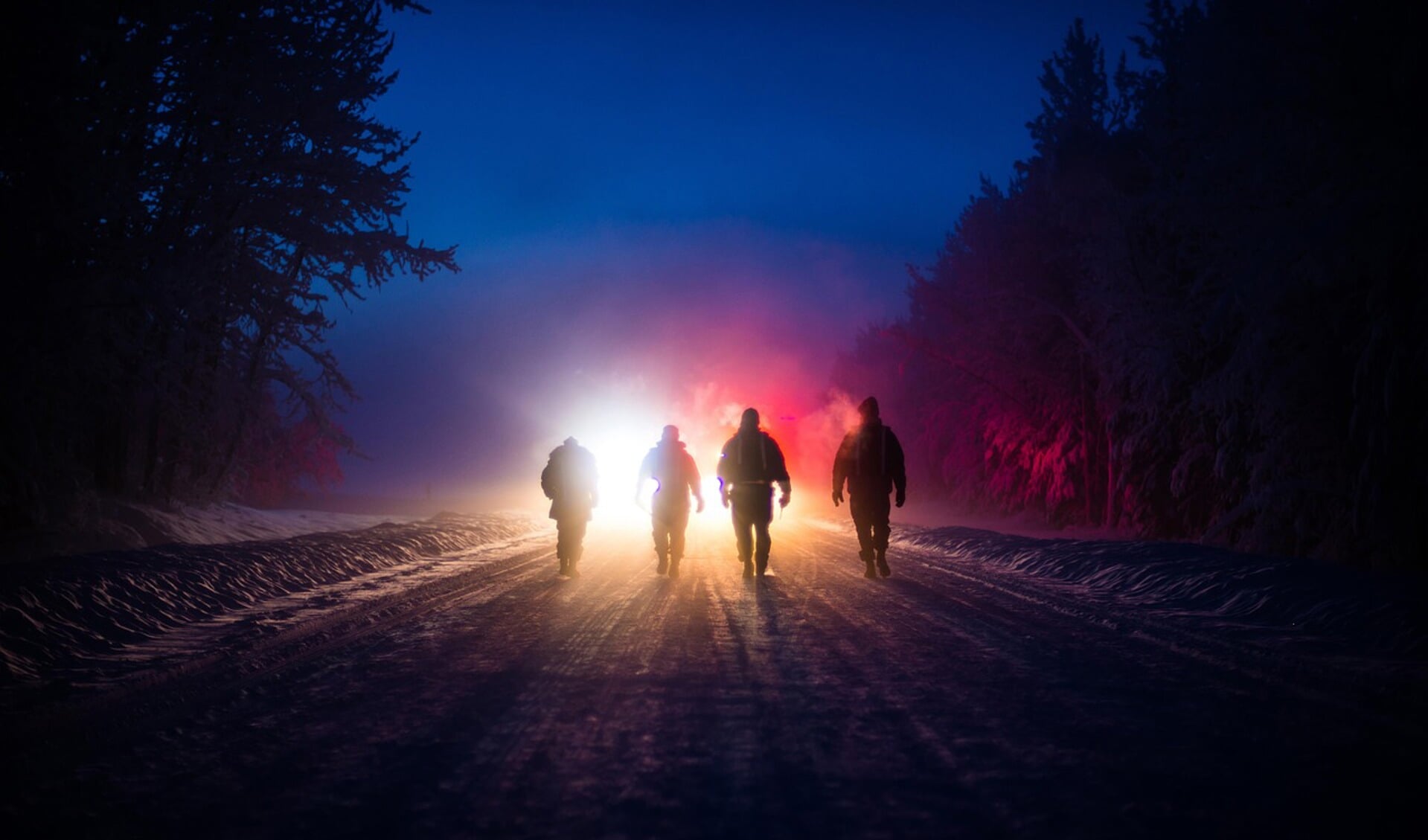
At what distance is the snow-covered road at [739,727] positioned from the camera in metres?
3.55

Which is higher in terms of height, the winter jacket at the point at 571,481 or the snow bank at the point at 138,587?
the winter jacket at the point at 571,481

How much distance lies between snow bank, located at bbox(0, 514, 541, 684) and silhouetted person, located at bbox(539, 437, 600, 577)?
2.90 metres

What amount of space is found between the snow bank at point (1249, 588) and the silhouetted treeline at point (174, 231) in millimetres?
12567

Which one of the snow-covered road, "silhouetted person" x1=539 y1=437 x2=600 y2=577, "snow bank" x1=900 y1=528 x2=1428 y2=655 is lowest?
the snow-covered road

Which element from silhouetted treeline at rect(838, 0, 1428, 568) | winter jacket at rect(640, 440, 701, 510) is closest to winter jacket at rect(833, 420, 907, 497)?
winter jacket at rect(640, 440, 701, 510)

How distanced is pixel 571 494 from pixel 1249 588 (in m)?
9.05

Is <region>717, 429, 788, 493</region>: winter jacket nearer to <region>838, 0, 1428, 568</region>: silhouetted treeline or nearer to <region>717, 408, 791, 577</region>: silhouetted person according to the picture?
<region>717, 408, 791, 577</region>: silhouetted person

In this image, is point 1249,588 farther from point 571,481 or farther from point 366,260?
point 366,260

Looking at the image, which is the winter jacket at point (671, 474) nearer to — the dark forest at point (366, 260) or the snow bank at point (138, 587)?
the snow bank at point (138, 587)

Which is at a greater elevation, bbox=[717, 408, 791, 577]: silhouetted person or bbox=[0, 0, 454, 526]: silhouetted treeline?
bbox=[0, 0, 454, 526]: silhouetted treeline

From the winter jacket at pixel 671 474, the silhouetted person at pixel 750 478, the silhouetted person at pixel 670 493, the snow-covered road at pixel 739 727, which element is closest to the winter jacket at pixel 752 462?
the silhouetted person at pixel 750 478

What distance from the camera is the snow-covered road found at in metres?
3.55

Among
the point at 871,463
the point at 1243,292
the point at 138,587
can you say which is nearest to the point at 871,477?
the point at 871,463

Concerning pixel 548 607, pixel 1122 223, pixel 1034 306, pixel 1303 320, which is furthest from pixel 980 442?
pixel 548 607
